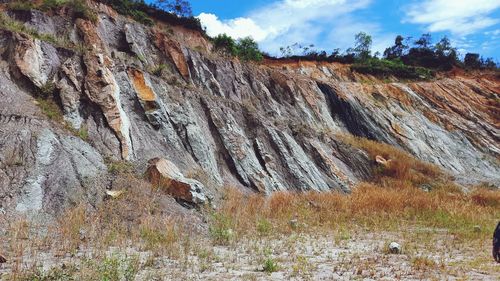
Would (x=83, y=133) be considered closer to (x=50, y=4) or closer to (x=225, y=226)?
(x=225, y=226)

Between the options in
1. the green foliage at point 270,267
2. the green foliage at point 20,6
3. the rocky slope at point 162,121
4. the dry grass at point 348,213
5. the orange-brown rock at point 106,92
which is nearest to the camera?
the green foliage at point 270,267

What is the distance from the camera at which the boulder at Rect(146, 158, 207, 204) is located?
1069cm

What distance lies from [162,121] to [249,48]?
2118 cm

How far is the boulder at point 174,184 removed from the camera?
10688 mm

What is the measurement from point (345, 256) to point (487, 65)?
182ft

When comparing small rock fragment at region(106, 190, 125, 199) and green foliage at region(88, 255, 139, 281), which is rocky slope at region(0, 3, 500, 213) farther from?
green foliage at region(88, 255, 139, 281)

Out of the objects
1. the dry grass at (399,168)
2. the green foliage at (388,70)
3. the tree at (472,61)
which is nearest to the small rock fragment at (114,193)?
the dry grass at (399,168)

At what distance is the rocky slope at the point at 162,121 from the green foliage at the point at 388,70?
33.9 ft

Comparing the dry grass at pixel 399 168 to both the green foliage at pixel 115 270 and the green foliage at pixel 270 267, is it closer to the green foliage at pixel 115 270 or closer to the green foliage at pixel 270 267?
the green foliage at pixel 270 267

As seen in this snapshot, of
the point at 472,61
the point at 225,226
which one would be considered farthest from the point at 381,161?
the point at 472,61

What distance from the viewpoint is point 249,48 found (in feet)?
113

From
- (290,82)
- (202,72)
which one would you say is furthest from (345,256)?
(290,82)

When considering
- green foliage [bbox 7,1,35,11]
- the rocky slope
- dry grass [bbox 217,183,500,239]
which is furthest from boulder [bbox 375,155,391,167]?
green foliage [bbox 7,1,35,11]

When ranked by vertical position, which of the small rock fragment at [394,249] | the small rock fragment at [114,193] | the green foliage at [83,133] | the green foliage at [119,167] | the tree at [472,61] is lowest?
the small rock fragment at [394,249]
